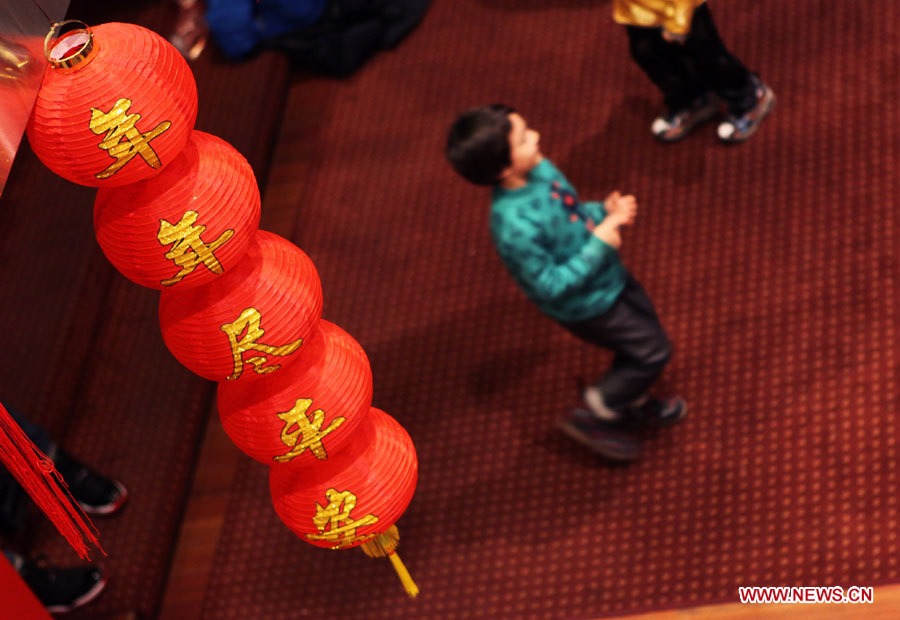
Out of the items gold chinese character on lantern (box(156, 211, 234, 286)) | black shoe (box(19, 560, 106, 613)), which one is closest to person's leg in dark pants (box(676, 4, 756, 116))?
gold chinese character on lantern (box(156, 211, 234, 286))

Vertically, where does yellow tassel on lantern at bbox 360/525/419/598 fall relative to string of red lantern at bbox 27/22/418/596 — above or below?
below

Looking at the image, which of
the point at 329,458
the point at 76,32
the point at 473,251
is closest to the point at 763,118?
the point at 473,251

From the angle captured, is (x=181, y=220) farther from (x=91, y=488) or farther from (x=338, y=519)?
(x=91, y=488)

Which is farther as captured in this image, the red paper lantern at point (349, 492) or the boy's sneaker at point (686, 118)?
the boy's sneaker at point (686, 118)

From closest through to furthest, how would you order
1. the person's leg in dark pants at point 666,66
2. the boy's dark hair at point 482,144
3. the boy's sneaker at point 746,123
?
the boy's dark hair at point 482,144
the person's leg in dark pants at point 666,66
the boy's sneaker at point 746,123

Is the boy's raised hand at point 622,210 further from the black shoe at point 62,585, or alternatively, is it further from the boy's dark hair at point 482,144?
the black shoe at point 62,585

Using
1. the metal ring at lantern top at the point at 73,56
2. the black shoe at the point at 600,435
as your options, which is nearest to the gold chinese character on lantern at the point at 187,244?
the metal ring at lantern top at the point at 73,56

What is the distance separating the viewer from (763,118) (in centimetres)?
301

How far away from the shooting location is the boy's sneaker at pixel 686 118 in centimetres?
304

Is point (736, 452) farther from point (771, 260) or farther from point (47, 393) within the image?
point (47, 393)

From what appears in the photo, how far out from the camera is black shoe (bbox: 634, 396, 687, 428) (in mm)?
2490

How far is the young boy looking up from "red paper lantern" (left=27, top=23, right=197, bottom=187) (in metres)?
0.89

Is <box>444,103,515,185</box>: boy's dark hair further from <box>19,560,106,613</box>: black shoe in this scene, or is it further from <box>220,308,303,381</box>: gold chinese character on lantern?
<box>19,560,106,613</box>: black shoe

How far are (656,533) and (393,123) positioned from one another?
184 cm
